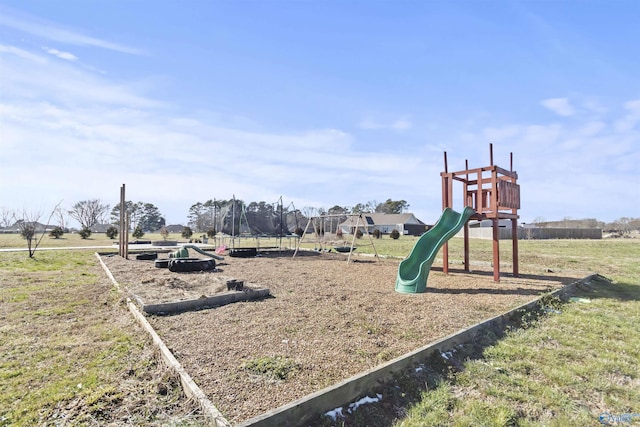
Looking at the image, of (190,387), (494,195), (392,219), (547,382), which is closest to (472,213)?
(494,195)

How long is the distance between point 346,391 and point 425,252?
5.38 m

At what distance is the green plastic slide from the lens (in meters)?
6.21

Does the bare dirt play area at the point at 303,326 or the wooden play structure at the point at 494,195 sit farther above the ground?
the wooden play structure at the point at 494,195

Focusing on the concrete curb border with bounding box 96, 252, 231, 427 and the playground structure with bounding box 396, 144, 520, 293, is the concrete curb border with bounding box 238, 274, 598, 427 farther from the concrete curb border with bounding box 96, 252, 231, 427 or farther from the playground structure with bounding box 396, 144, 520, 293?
the playground structure with bounding box 396, 144, 520, 293

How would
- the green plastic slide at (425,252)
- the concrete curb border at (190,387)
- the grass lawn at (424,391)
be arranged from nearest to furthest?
the concrete curb border at (190,387)
the grass lawn at (424,391)
the green plastic slide at (425,252)

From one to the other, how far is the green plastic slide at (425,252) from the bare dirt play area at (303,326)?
0.27 m

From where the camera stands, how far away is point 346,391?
2.49 metres

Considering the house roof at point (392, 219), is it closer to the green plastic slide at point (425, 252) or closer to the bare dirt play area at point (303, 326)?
Result: the green plastic slide at point (425, 252)

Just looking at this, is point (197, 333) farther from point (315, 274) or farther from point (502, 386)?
point (315, 274)

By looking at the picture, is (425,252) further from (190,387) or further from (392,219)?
(392,219)

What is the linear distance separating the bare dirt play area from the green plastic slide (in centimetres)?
27

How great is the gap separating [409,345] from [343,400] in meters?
1.20

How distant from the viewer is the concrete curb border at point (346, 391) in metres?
2.14

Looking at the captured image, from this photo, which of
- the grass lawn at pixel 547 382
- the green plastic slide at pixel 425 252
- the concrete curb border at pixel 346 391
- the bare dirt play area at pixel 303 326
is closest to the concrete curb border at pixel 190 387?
the bare dirt play area at pixel 303 326
